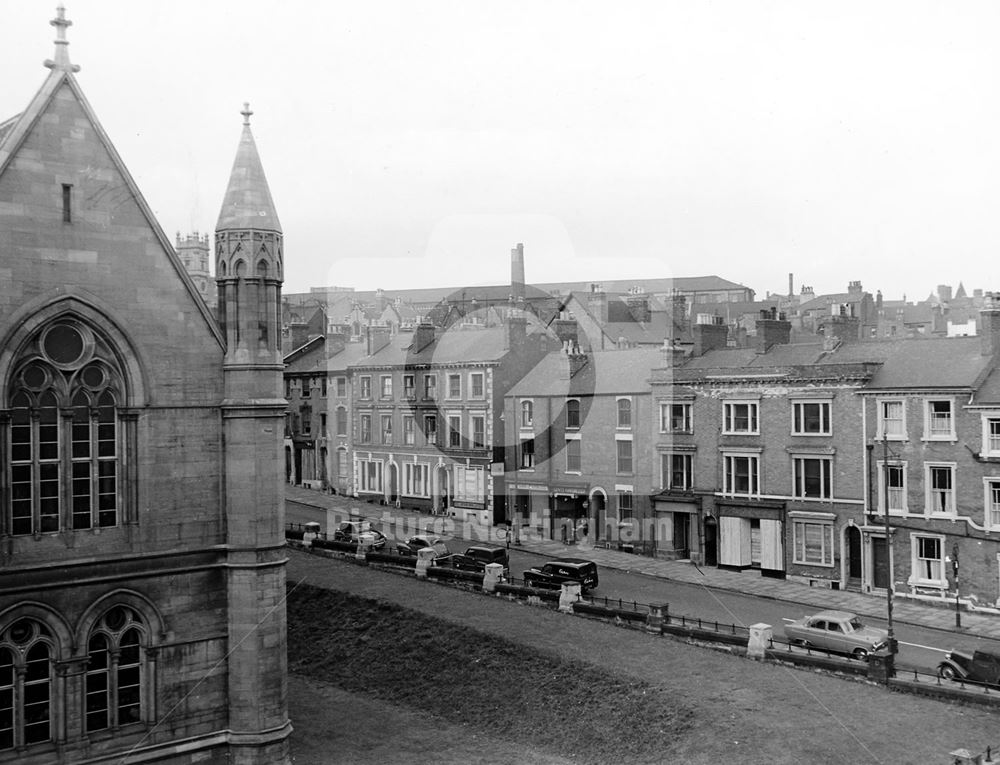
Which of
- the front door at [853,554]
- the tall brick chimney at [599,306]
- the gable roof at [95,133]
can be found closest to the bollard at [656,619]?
the front door at [853,554]

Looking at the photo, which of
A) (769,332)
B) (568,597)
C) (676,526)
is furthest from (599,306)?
(568,597)

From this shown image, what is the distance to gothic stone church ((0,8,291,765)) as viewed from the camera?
64.1ft

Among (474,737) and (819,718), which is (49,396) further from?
(819,718)

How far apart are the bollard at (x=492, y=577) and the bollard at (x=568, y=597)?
3540 millimetres

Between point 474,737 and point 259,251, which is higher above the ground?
point 259,251

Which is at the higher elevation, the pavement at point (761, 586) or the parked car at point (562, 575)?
the parked car at point (562, 575)

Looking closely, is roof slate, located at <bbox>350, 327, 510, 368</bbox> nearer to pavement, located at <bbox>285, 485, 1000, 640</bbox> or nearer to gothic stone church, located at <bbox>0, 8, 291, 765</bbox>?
pavement, located at <bbox>285, 485, 1000, 640</bbox>

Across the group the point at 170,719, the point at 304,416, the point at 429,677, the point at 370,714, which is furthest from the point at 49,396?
the point at 304,416

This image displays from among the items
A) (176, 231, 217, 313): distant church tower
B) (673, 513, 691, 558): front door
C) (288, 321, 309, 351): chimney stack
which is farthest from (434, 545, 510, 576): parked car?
(288, 321, 309, 351): chimney stack

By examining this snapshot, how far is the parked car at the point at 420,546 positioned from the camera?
4519cm

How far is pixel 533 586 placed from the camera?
39.1m

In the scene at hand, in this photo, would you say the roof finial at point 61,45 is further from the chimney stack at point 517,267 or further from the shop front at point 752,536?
the chimney stack at point 517,267

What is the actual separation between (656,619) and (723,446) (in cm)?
1573

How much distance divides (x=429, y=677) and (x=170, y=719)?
478 inches
